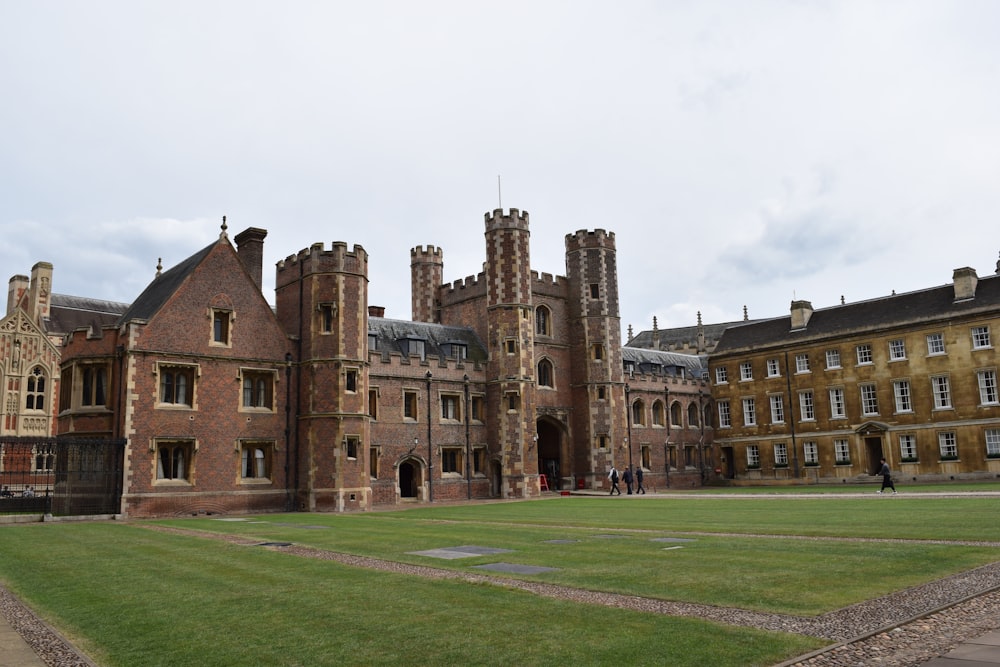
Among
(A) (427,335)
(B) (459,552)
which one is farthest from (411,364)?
(B) (459,552)

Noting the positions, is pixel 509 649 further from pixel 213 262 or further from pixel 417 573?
pixel 213 262

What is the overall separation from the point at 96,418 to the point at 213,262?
792cm

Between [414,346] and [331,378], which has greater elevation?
[414,346]

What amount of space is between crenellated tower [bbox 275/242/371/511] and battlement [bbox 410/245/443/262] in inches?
613

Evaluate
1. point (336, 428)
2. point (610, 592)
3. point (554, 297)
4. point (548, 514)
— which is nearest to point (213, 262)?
point (336, 428)

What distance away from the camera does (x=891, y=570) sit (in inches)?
445

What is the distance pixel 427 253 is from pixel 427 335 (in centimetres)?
901

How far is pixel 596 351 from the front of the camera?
159 feet

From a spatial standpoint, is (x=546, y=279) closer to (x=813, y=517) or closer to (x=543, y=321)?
(x=543, y=321)

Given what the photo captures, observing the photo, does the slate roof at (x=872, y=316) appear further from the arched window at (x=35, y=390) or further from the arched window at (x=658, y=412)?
the arched window at (x=35, y=390)

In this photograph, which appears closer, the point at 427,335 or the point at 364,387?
the point at 364,387

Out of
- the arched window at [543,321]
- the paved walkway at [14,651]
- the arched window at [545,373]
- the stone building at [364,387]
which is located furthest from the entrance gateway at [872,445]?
the paved walkway at [14,651]

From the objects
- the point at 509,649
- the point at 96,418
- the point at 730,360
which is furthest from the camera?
the point at 730,360

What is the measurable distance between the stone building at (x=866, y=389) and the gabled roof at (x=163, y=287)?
36.8 m
